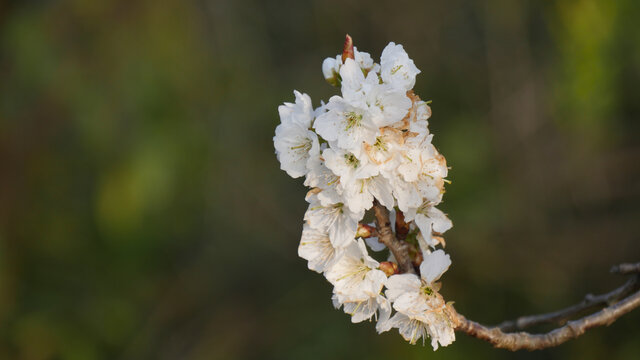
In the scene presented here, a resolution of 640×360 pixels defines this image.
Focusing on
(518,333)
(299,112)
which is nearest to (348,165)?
(299,112)

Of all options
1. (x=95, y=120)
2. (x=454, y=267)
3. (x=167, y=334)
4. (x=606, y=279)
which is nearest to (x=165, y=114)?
(x=95, y=120)

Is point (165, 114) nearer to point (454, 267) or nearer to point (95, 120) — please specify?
point (95, 120)

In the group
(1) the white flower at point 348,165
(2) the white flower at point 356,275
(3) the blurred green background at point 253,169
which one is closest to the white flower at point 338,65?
(1) the white flower at point 348,165

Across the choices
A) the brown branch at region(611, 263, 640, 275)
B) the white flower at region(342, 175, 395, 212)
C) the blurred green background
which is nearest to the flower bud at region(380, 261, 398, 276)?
the white flower at region(342, 175, 395, 212)

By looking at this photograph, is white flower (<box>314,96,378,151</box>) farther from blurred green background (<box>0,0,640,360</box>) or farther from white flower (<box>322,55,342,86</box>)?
blurred green background (<box>0,0,640,360</box>)

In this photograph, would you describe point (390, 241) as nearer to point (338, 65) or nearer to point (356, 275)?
point (356, 275)
